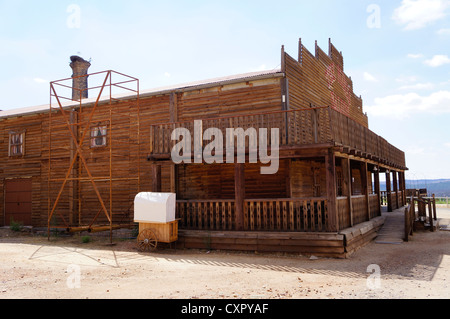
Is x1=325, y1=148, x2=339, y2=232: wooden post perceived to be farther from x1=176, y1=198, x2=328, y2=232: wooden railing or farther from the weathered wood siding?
the weathered wood siding

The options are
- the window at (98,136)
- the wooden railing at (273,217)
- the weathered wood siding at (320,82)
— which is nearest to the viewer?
the wooden railing at (273,217)

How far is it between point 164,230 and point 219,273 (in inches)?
145

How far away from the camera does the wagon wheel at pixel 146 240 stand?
39.4 ft

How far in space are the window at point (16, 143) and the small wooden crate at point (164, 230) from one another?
1146cm

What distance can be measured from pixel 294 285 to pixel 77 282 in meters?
4.59

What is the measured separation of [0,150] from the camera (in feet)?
67.3

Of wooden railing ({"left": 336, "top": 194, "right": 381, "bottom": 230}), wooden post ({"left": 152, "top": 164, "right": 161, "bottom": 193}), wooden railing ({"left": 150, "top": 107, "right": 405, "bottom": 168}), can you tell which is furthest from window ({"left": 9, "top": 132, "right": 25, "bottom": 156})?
wooden railing ({"left": 336, "top": 194, "right": 381, "bottom": 230})

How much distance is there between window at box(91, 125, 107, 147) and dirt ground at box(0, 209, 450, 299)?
6.08 metres

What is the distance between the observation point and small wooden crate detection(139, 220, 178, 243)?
11.9m

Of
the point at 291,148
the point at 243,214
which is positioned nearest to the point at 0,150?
the point at 243,214

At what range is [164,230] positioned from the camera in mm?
11930

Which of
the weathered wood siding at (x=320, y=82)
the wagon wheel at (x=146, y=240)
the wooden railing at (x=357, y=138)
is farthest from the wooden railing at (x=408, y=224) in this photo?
the wagon wheel at (x=146, y=240)

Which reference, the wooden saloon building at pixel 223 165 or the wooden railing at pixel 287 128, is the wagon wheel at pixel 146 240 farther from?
the wooden railing at pixel 287 128
